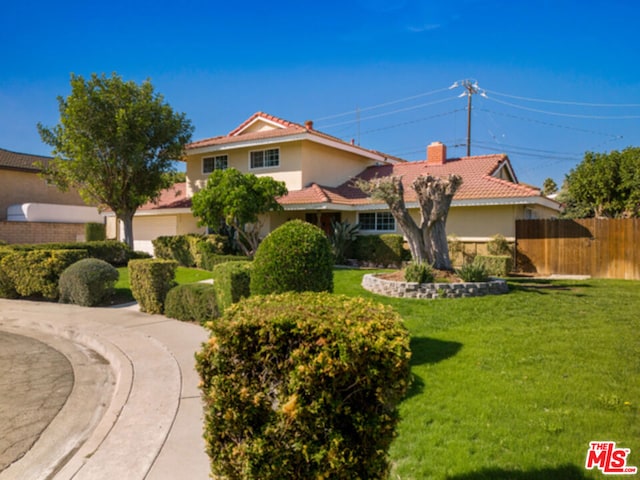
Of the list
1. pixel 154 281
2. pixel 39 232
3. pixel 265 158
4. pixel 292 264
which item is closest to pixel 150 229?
pixel 39 232

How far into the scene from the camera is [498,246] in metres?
16.7

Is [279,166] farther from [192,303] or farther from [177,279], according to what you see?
[192,303]

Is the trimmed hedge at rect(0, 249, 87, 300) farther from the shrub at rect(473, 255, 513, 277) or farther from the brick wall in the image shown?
the brick wall

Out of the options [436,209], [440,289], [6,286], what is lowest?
[6,286]

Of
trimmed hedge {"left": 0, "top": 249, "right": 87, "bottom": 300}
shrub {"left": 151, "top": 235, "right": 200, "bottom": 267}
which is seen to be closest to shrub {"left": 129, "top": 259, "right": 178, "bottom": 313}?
trimmed hedge {"left": 0, "top": 249, "right": 87, "bottom": 300}

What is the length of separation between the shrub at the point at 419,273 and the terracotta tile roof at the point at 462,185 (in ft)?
22.7

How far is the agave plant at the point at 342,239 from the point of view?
725 inches

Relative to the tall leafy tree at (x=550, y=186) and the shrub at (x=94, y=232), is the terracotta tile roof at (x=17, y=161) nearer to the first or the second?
the shrub at (x=94, y=232)

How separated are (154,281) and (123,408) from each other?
6033 millimetres

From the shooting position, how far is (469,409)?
177 inches

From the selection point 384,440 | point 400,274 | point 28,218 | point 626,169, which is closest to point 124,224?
point 28,218

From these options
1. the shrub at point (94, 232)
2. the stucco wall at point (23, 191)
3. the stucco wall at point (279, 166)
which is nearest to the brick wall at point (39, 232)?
the shrub at point (94, 232)

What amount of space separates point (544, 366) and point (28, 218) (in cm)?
3099

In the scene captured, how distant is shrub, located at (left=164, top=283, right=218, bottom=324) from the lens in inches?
376
